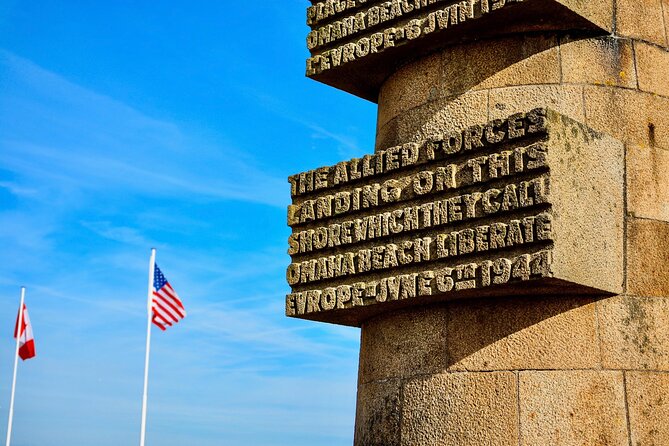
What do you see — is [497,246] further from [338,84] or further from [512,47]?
[338,84]

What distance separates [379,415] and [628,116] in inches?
147

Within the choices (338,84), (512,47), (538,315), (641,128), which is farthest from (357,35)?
(538,315)

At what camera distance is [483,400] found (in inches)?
311

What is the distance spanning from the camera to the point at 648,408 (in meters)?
7.78

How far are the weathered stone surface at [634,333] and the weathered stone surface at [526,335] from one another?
0.11 meters

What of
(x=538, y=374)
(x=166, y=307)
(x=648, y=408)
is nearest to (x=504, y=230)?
(x=538, y=374)

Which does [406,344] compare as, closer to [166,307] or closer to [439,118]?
[439,118]

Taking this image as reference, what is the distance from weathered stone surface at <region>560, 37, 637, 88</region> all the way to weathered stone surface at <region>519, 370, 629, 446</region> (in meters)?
2.83

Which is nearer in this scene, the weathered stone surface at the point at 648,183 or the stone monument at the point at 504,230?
the stone monument at the point at 504,230

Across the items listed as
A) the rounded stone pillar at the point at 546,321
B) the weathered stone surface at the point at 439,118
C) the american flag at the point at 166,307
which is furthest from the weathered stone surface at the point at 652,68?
the american flag at the point at 166,307

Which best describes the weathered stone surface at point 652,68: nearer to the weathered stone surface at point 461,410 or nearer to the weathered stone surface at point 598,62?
the weathered stone surface at point 598,62

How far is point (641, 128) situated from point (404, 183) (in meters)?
2.34

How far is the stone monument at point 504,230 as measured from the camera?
25.1ft

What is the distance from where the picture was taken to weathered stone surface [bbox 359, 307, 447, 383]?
836 cm
